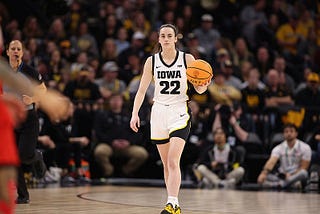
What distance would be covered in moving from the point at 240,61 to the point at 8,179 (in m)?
14.4

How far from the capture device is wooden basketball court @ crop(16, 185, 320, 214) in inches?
399

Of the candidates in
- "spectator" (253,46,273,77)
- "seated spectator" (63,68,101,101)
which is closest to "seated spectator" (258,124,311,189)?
"spectator" (253,46,273,77)

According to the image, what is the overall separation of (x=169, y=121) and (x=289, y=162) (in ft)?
22.0

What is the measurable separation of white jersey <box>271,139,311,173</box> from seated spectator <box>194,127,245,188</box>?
0.83 metres

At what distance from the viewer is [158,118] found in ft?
30.4

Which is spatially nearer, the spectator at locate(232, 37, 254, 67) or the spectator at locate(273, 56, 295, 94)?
the spectator at locate(273, 56, 295, 94)

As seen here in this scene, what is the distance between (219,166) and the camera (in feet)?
52.1

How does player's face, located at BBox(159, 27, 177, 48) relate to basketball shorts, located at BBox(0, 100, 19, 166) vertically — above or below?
above

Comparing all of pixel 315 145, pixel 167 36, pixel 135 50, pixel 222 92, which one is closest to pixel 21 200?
pixel 167 36

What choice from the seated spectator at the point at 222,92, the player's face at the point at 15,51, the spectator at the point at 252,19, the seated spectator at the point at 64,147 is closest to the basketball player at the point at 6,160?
the player's face at the point at 15,51

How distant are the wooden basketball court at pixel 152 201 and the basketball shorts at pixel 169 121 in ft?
3.69

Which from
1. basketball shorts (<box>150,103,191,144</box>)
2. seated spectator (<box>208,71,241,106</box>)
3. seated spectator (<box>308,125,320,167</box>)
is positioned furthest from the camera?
seated spectator (<box>208,71,241,106</box>)

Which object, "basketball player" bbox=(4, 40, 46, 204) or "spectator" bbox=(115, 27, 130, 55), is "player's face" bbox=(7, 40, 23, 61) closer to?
"basketball player" bbox=(4, 40, 46, 204)

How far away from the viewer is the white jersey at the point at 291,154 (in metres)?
15.2
